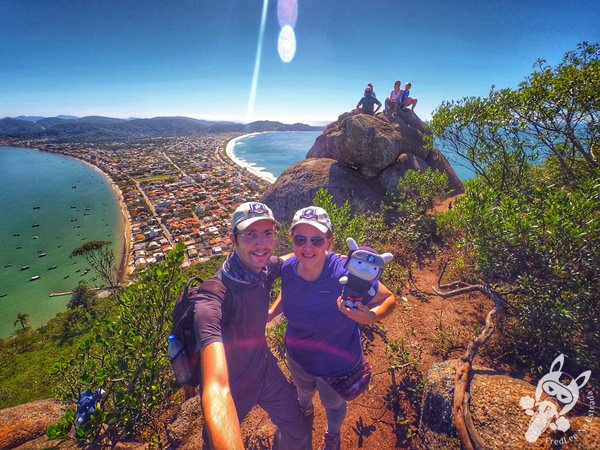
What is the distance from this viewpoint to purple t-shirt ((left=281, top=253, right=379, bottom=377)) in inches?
137

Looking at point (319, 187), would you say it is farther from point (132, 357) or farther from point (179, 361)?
point (179, 361)

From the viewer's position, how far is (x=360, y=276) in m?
3.19

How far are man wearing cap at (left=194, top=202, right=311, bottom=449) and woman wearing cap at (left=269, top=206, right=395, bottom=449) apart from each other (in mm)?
400

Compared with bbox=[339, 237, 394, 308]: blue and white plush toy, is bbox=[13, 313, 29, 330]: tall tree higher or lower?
lower

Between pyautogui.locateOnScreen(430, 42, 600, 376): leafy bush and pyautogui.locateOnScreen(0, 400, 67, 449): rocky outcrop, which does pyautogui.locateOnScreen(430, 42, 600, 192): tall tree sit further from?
pyautogui.locateOnScreen(0, 400, 67, 449): rocky outcrop

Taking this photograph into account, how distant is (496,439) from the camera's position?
343cm

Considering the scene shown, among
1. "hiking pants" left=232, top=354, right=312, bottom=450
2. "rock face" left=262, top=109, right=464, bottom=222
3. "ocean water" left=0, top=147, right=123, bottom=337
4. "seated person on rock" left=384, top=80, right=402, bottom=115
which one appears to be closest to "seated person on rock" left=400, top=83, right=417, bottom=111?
"seated person on rock" left=384, top=80, right=402, bottom=115

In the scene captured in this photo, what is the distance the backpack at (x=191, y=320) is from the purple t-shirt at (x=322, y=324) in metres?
1.05

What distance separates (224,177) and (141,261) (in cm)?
5755

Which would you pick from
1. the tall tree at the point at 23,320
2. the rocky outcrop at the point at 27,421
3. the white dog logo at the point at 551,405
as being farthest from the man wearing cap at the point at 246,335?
the tall tree at the point at 23,320

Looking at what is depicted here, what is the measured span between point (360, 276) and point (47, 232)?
88664mm

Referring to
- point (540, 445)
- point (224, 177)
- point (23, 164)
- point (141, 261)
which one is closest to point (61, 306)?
point (141, 261)

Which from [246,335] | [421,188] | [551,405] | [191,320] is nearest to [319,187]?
[421,188]

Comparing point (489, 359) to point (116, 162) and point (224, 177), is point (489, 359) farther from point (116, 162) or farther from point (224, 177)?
point (116, 162)
